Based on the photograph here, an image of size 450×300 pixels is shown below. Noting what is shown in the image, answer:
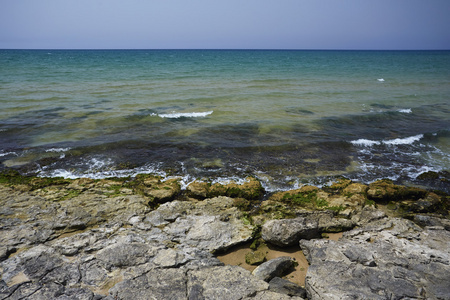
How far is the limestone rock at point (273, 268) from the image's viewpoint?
536 centimetres

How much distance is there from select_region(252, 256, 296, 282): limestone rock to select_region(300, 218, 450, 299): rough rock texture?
46 cm

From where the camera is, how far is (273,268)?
5477 millimetres

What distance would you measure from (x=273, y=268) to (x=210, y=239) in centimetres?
152

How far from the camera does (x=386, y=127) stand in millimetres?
15492

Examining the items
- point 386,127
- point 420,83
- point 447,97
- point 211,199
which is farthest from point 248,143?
point 420,83

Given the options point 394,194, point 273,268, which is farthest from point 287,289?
point 394,194

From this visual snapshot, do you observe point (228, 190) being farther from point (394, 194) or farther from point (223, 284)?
point (394, 194)

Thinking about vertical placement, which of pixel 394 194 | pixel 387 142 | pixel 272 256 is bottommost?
pixel 272 256

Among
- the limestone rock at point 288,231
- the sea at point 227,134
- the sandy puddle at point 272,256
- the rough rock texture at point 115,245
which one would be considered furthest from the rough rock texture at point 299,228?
the sea at point 227,134

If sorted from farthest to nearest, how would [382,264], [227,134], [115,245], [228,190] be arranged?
1. [227,134]
2. [228,190]
3. [115,245]
4. [382,264]

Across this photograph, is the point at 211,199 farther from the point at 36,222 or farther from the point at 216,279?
the point at 36,222

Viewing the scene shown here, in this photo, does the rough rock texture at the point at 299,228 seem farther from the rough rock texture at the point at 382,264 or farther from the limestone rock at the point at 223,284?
the limestone rock at the point at 223,284

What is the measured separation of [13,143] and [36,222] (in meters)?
7.62

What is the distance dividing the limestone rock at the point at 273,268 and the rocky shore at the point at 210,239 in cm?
2
